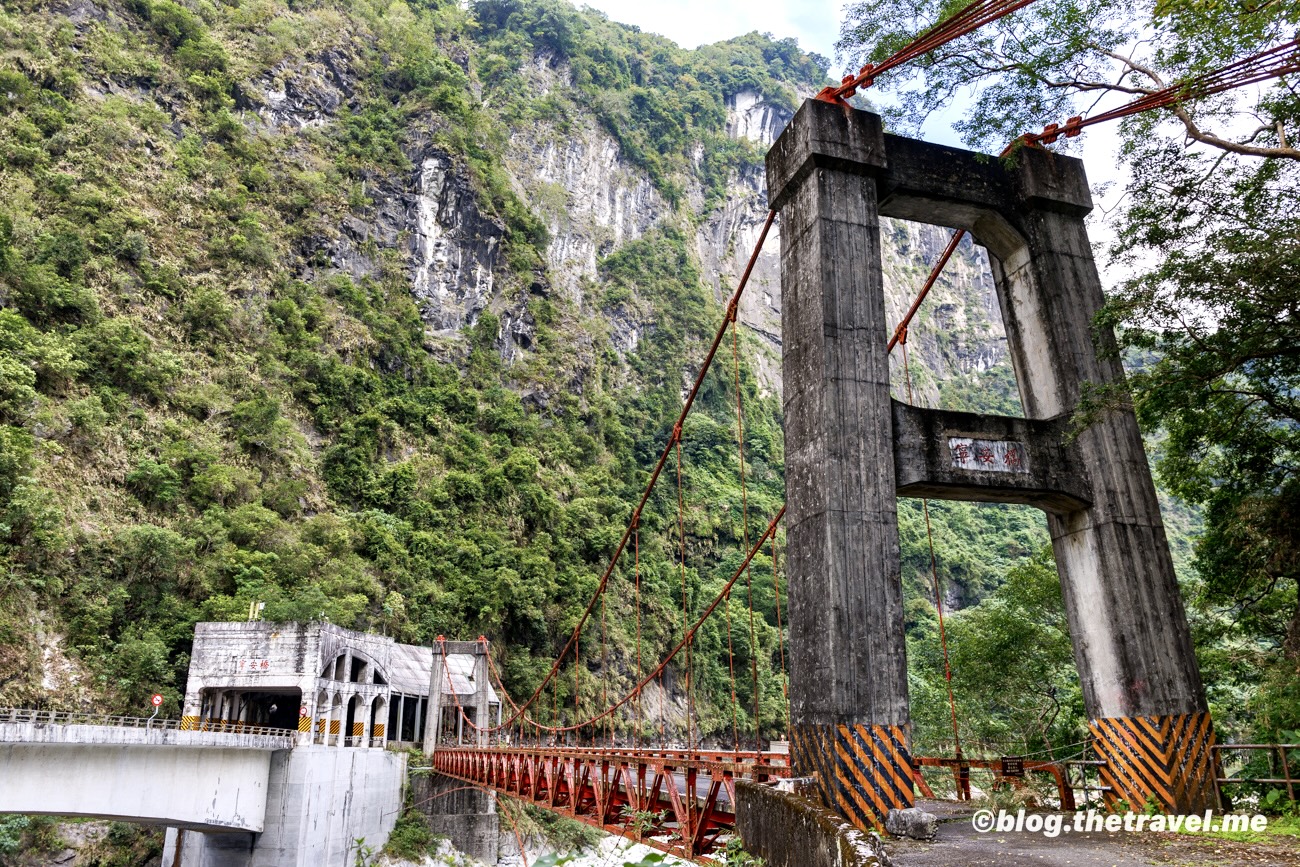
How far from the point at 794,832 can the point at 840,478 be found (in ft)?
10.5

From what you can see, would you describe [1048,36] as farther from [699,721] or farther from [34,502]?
[699,721]

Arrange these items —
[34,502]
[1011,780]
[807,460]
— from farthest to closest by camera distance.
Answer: [34,502] < [1011,780] < [807,460]

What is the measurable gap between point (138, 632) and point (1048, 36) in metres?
19.5

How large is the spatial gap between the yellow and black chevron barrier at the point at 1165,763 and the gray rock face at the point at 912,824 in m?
2.15

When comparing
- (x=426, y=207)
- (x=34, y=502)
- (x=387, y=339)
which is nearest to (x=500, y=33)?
(x=426, y=207)

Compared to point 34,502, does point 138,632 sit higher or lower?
lower

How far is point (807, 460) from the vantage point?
6109 mm

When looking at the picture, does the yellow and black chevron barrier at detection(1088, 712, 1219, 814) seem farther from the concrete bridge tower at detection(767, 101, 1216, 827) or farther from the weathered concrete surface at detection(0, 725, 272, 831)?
the weathered concrete surface at detection(0, 725, 272, 831)

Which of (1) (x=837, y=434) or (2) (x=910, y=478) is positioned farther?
(2) (x=910, y=478)

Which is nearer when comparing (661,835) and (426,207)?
(661,835)

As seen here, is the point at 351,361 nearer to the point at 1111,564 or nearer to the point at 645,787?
the point at 645,787

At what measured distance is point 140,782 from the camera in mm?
12570

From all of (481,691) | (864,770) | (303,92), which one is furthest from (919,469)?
(303,92)

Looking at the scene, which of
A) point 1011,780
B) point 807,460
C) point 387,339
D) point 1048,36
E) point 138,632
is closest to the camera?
point 807,460
